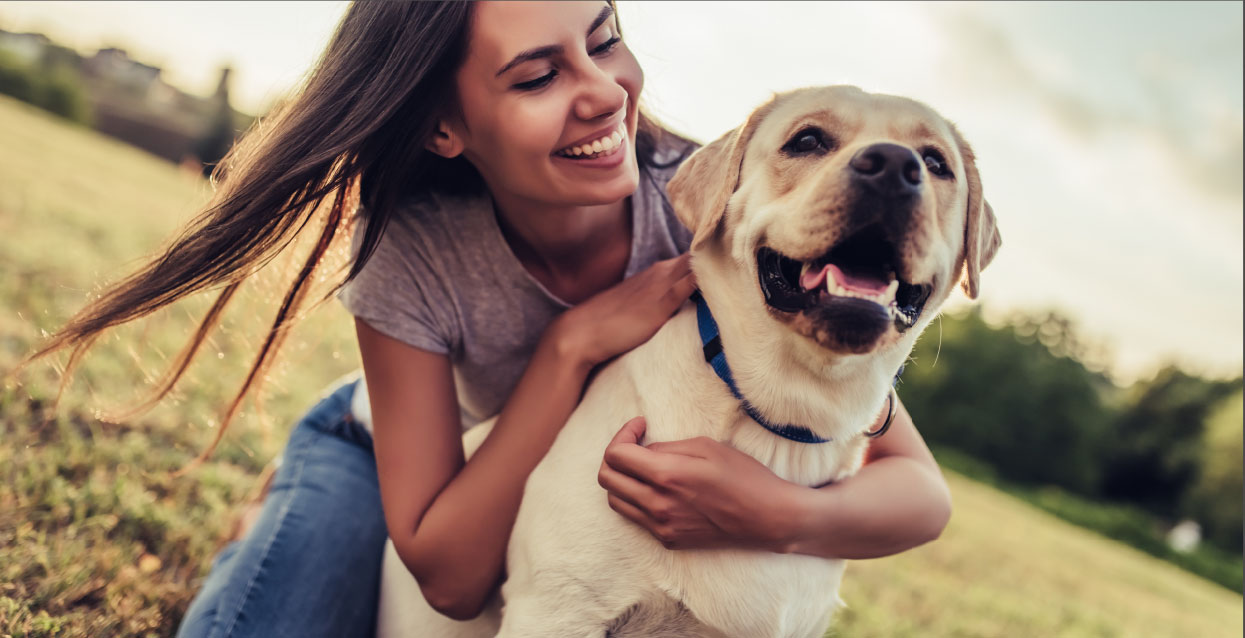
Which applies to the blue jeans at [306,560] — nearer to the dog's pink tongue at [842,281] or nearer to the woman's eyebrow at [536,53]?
the woman's eyebrow at [536,53]

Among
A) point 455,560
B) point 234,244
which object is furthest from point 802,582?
→ point 234,244

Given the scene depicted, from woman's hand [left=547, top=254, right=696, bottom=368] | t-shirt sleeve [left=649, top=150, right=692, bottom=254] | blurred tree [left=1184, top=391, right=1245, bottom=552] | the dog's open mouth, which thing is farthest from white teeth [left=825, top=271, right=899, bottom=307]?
blurred tree [left=1184, top=391, right=1245, bottom=552]

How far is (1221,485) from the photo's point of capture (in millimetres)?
29672

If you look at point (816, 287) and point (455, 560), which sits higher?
point (816, 287)

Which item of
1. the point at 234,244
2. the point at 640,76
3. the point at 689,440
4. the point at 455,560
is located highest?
the point at 640,76

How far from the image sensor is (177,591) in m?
2.71

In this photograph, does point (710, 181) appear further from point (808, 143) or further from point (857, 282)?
point (857, 282)

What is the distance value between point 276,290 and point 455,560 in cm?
107

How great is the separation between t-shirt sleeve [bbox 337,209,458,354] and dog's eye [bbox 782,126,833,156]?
3.63ft

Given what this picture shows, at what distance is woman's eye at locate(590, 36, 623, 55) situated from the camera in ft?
7.24

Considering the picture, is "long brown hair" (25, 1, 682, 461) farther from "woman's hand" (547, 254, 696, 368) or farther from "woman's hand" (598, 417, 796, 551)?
"woman's hand" (598, 417, 796, 551)

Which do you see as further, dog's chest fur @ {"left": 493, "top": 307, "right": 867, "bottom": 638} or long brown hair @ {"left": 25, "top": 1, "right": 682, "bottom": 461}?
long brown hair @ {"left": 25, "top": 1, "right": 682, "bottom": 461}

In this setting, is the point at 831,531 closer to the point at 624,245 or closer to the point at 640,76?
the point at 624,245

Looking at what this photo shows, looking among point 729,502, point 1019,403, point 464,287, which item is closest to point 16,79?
point 464,287
